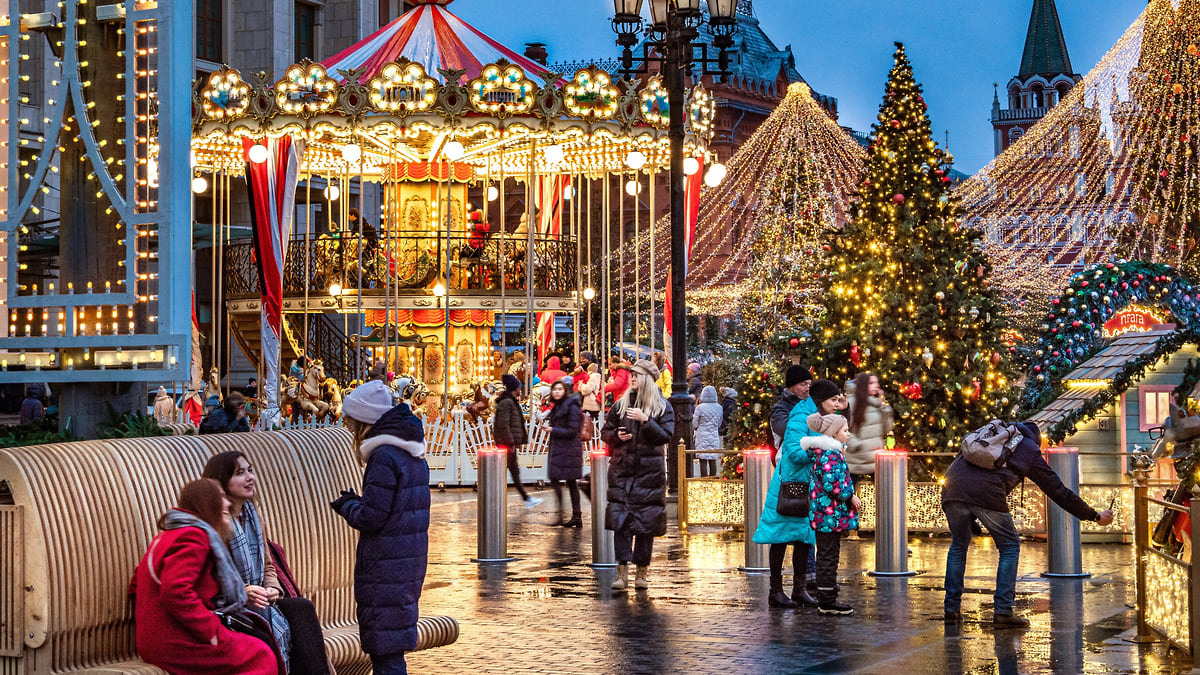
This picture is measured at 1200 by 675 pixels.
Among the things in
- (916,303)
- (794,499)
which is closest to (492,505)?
(794,499)

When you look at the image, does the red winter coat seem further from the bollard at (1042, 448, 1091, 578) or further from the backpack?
the bollard at (1042, 448, 1091, 578)

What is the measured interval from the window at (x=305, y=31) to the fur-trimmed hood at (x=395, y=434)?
3949 centimetres

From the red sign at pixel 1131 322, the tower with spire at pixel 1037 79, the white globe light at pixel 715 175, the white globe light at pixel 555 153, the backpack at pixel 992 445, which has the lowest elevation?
the backpack at pixel 992 445

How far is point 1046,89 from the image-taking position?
486ft

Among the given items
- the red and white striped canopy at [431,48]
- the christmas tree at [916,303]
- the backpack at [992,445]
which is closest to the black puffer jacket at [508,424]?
the christmas tree at [916,303]

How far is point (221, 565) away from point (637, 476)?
5755 mm

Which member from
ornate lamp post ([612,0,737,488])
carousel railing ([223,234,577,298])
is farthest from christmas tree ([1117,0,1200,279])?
ornate lamp post ([612,0,737,488])

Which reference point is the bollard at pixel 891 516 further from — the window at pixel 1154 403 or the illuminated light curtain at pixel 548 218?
Answer: the illuminated light curtain at pixel 548 218

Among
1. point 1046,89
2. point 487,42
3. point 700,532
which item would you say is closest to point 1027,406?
point 700,532

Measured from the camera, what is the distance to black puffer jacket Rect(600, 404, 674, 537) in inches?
465

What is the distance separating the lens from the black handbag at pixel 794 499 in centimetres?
1083

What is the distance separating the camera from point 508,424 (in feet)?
62.3

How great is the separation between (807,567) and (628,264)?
4445 centimetres

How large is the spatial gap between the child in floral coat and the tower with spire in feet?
462
